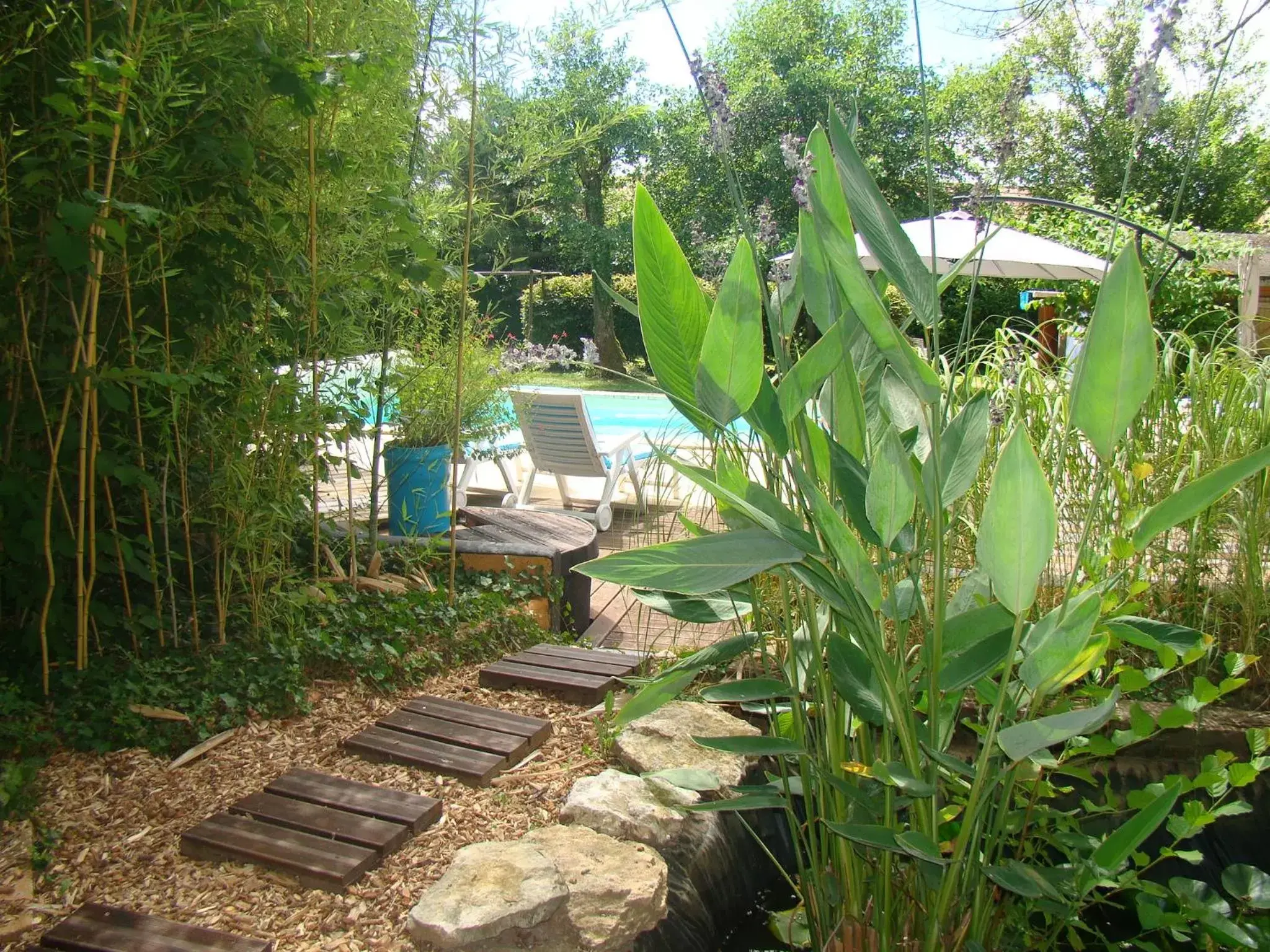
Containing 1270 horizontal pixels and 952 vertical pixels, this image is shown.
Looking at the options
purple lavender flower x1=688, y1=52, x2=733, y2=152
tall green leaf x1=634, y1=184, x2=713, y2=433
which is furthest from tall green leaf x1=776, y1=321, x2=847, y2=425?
purple lavender flower x1=688, y1=52, x2=733, y2=152

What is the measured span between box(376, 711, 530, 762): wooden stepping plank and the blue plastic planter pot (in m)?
1.89

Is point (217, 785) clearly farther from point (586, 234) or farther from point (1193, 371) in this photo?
point (586, 234)

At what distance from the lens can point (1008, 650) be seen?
3.70 feet

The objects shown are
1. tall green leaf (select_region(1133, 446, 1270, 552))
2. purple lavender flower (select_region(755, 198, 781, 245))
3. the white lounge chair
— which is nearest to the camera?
tall green leaf (select_region(1133, 446, 1270, 552))

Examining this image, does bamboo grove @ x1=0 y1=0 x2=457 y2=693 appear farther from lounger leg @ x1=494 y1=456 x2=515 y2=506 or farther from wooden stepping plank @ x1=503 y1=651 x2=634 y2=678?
lounger leg @ x1=494 y1=456 x2=515 y2=506

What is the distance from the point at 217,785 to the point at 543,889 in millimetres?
885

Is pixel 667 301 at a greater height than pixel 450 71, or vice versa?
pixel 450 71

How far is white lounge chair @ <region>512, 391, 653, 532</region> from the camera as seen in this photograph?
5582 millimetres

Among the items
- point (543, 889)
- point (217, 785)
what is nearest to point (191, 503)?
point (217, 785)

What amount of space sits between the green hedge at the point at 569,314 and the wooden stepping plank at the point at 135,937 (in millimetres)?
16486

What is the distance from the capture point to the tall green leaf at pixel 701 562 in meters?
1.07

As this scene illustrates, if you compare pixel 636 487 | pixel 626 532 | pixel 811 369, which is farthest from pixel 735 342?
pixel 636 487

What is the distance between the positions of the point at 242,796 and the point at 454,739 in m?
0.48

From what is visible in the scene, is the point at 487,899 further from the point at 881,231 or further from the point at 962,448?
the point at 881,231
